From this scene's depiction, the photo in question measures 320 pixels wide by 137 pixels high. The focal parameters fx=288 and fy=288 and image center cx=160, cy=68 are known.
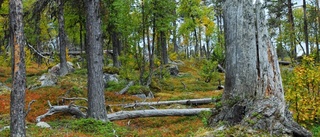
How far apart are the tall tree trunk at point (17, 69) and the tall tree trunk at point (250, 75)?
15.3 ft

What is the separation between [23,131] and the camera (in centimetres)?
709

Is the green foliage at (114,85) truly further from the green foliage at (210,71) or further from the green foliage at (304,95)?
the green foliage at (304,95)

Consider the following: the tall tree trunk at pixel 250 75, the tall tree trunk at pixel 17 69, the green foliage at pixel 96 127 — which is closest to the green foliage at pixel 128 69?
the green foliage at pixel 96 127

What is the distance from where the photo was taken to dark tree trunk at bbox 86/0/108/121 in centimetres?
1027

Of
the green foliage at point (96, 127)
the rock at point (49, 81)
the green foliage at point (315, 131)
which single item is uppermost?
the rock at point (49, 81)

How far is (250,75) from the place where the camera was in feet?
18.0

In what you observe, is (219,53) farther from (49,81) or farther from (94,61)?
(94,61)

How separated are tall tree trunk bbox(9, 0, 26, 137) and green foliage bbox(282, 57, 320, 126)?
675 centimetres

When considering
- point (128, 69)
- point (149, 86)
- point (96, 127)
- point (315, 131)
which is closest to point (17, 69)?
point (96, 127)

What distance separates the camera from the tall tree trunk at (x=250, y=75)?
197 inches

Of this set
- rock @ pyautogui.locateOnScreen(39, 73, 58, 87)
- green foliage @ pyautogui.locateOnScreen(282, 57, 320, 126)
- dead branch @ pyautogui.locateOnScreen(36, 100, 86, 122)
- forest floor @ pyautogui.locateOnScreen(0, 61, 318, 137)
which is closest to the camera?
green foliage @ pyautogui.locateOnScreen(282, 57, 320, 126)

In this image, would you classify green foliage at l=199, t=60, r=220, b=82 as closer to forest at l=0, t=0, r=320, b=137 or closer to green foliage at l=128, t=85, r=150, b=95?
forest at l=0, t=0, r=320, b=137

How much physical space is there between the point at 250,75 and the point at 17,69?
5.37m

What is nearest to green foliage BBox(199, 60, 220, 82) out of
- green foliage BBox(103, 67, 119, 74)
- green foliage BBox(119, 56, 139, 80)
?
green foliage BBox(119, 56, 139, 80)
